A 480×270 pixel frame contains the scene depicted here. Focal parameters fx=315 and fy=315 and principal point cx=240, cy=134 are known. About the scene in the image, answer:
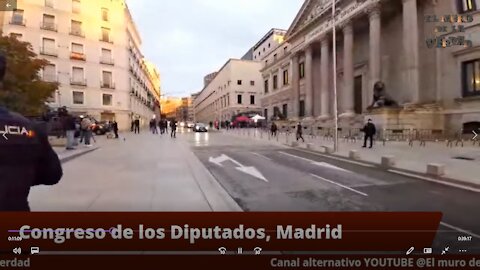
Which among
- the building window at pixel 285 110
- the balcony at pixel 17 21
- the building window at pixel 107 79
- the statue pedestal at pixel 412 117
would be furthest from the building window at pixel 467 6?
the building window at pixel 107 79

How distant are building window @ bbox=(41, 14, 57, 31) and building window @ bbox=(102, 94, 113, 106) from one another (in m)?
13.3

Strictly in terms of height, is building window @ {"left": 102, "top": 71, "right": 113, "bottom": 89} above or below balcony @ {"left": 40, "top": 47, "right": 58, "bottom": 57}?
below

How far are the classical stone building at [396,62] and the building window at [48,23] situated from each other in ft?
95.8

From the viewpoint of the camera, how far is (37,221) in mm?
2232

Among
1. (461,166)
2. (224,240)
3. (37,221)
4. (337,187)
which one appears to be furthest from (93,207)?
(461,166)

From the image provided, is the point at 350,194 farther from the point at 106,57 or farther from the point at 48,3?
the point at 106,57

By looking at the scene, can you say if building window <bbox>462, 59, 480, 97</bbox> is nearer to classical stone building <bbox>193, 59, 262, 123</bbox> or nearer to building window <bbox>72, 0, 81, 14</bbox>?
building window <bbox>72, 0, 81, 14</bbox>

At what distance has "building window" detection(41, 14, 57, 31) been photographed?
109 ft

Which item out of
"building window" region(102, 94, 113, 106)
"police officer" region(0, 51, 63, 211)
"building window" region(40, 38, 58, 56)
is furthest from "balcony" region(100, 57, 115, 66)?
"police officer" region(0, 51, 63, 211)

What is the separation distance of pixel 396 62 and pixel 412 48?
4.94 m

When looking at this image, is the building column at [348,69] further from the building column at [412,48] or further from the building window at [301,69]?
the building window at [301,69]

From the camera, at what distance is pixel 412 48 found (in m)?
23.8

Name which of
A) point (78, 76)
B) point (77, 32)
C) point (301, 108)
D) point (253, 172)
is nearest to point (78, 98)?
point (78, 76)

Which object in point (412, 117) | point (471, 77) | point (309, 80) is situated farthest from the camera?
point (309, 80)
